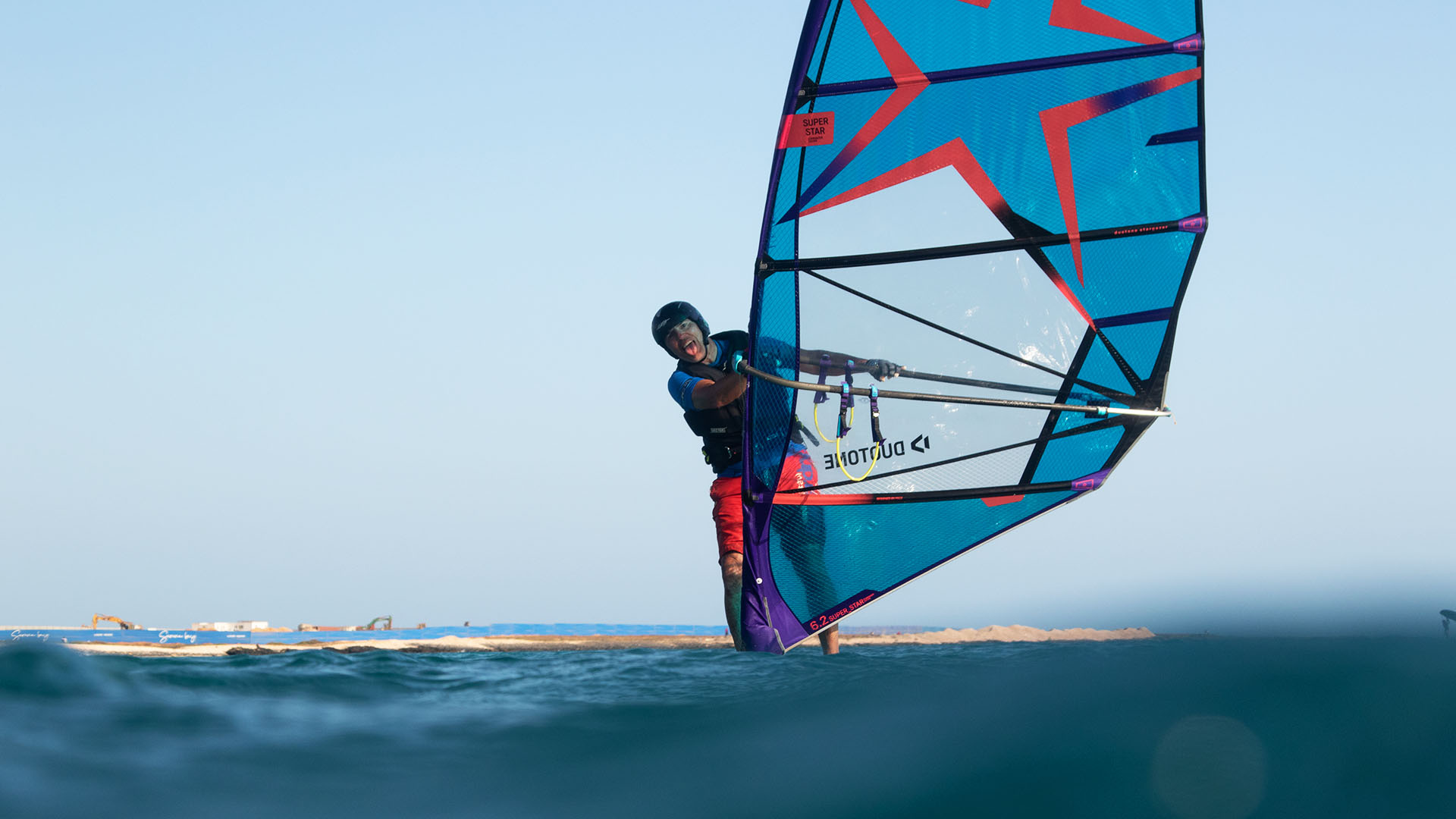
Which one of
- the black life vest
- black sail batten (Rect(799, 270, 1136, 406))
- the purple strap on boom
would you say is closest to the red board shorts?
the black life vest

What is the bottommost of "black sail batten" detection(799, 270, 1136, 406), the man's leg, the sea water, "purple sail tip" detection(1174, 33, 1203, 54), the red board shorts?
the sea water

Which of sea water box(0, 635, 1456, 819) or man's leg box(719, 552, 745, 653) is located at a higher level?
man's leg box(719, 552, 745, 653)

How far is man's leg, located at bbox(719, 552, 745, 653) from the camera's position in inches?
393

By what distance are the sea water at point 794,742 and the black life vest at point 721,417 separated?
3415mm

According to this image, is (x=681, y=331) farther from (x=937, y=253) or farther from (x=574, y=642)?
(x=574, y=642)

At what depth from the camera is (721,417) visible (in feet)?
32.1

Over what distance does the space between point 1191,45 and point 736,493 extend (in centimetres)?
546

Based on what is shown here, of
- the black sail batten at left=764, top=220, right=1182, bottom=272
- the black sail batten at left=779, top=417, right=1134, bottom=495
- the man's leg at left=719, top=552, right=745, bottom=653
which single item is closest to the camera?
the black sail batten at left=764, top=220, right=1182, bottom=272

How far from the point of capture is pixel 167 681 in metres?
6.55

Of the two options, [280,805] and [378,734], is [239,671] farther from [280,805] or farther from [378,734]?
[280,805]

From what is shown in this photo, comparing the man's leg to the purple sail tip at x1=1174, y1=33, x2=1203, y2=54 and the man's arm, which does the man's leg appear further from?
the purple sail tip at x1=1174, y1=33, x2=1203, y2=54

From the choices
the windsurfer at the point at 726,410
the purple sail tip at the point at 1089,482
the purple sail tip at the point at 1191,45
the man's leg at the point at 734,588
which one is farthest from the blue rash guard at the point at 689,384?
the purple sail tip at the point at 1191,45

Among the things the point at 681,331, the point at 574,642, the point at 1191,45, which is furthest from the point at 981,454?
the point at 574,642

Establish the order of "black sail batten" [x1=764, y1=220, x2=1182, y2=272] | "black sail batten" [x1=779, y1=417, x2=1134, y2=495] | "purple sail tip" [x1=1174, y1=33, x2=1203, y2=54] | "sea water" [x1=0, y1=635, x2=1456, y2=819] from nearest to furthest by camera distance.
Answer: "sea water" [x1=0, y1=635, x2=1456, y2=819] < "purple sail tip" [x1=1174, y1=33, x2=1203, y2=54] < "black sail batten" [x1=764, y1=220, x2=1182, y2=272] < "black sail batten" [x1=779, y1=417, x2=1134, y2=495]
